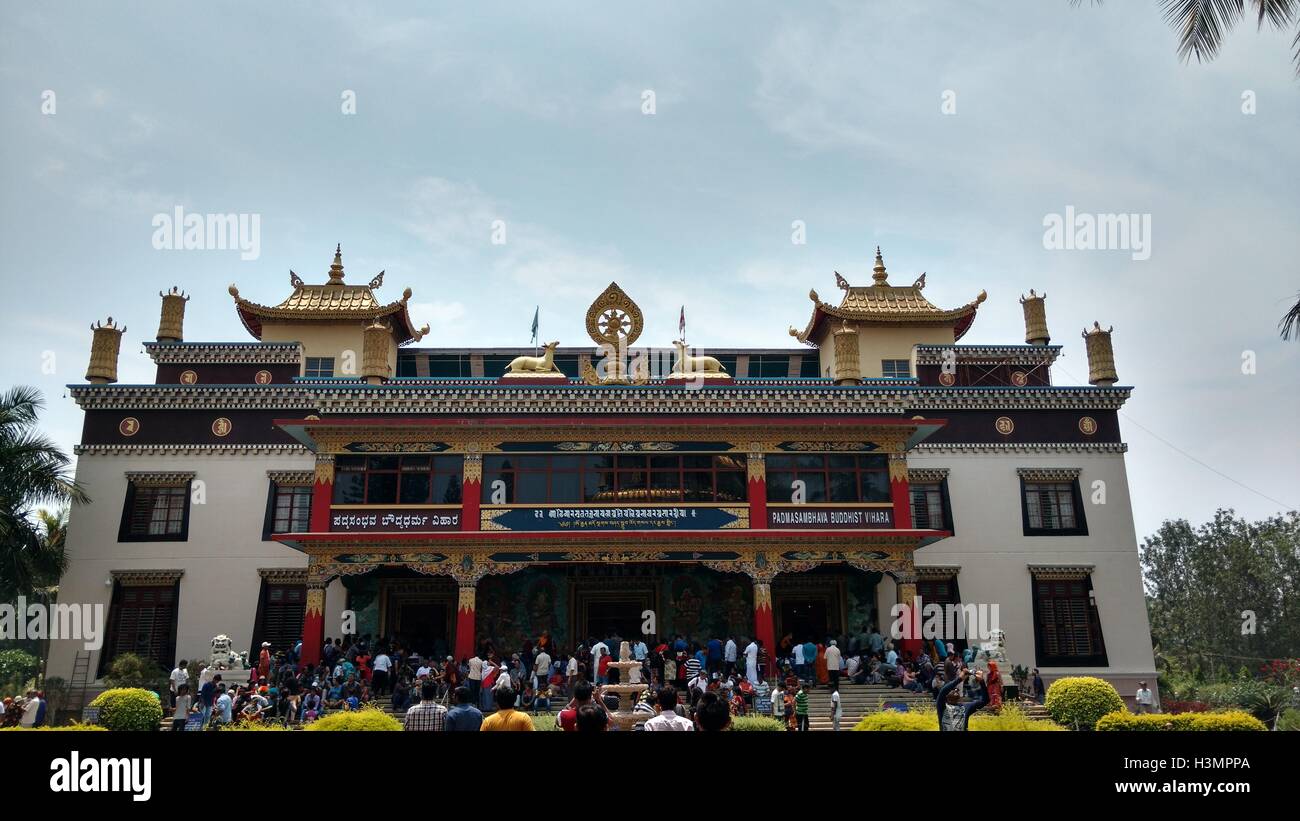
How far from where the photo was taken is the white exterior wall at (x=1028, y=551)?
1194 inches

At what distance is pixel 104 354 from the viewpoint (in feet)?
107

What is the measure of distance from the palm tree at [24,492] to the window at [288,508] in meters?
5.79

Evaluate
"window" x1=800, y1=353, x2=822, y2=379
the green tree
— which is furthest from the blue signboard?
the green tree

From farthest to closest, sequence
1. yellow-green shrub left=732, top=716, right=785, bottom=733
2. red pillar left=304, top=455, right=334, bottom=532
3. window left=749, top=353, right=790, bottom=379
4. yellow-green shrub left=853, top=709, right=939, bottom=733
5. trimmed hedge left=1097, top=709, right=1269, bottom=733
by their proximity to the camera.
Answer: window left=749, top=353, right=790, bottom=379, red pillar left=304, top=455, right=334, bottom=532, yellow-green shrub left=732, top=716, right=785, bottom=733, trimmed hedge left=1097, top=709, right=1269, bottom=733, yellow-green shrub left=853, top=709, right=939, bottom=733

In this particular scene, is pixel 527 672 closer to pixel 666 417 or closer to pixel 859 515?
pixel 666 417

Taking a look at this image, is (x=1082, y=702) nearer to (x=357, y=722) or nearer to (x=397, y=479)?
(x=357, y=722)

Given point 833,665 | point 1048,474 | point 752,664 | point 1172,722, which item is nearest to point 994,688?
point 833,665

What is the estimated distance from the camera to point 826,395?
2806 centimetres

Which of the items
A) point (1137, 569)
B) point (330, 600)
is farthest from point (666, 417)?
point (1137, 569)

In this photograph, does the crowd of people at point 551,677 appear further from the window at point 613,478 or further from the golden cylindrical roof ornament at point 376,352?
the golden cylindrical roof ornament at point 376,352

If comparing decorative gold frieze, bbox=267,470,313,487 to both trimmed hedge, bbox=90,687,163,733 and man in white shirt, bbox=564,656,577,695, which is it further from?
man in white shirt, bbox=564,656,577,695

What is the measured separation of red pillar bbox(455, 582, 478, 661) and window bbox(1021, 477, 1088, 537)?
62.8 ft

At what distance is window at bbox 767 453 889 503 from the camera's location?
90.0ft
